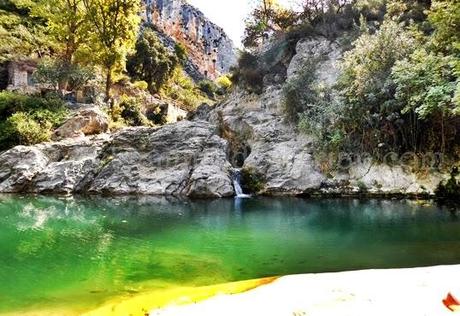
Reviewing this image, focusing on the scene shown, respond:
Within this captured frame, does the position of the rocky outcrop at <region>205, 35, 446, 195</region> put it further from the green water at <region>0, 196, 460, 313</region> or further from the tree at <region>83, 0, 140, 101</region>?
the tree at <region>83, 0, 140, 101</region>

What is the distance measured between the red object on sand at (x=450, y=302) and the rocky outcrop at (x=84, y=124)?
1057 inches

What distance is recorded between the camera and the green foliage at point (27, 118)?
26.2m


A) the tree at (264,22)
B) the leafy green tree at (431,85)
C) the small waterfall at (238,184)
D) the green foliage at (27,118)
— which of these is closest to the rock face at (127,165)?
the small waterfall at (238,184)

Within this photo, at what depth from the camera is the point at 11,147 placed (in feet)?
85.5

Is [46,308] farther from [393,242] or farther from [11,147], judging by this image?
[11,147]

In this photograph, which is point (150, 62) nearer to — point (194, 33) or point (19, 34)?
point (19, 34)

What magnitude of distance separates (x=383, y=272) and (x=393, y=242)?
13.4ft

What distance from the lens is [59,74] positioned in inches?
1241

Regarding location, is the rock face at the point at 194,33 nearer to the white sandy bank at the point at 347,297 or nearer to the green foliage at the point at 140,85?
the green foliage at the point at 140,85

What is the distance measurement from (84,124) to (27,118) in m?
3.68

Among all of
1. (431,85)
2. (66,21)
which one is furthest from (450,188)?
(66,21)

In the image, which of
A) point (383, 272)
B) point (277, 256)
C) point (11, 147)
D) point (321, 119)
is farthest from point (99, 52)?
point (383, 272)

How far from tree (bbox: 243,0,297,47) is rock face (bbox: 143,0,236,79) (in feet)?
99.9

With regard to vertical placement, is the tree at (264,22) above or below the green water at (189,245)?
above
